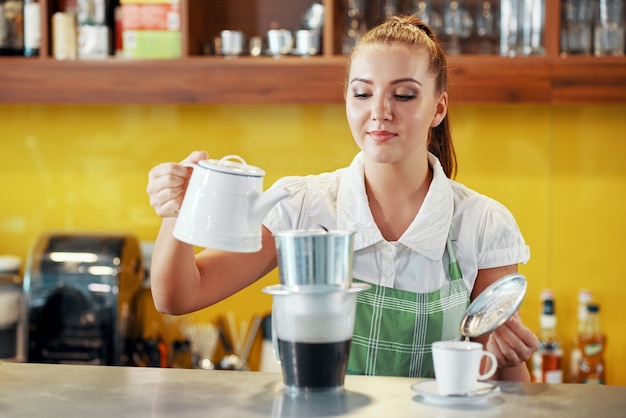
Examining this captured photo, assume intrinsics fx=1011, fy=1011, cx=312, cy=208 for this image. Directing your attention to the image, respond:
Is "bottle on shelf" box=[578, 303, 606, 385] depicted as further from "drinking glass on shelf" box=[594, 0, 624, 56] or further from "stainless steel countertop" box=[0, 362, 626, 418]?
"stainless steel countertop" box=[0, 362, 626, 418]

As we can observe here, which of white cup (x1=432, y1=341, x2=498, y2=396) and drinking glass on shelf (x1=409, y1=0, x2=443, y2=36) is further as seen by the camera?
drinking glass on shelf (x1=409, y1=0, x2=443, y2=36)

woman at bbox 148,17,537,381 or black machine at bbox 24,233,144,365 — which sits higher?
woman at bbox 148,17,537,381

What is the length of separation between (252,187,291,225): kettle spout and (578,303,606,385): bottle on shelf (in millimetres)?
1741

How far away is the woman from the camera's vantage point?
1.66m

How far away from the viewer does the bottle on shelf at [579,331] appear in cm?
279

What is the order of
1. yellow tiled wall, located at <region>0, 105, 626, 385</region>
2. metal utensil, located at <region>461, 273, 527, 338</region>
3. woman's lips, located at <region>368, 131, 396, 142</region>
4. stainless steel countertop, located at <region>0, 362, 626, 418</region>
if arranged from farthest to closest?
yellow tiled wall, located at <region>0, 105, 626, 385</region> → woman's lips, located at <region>368, 131, 396, 142</region> → metal utensil, located at <region>461, 273, 527, 338</region> → stainless steel countertop, located at <region>0, 362, 626, 418</region>

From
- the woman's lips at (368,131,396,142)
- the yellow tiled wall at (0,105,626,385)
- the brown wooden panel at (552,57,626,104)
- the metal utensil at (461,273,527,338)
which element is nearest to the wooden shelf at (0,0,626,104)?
the brown wooden panel at (552,57,626,104)

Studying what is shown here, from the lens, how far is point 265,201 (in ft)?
4.17

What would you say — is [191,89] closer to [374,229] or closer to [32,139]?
[32,139]

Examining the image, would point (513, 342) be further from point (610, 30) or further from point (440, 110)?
point (610, 30)

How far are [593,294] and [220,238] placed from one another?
6.21ft

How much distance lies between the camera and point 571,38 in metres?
Result: 2.66

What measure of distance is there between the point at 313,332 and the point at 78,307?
1499 mm

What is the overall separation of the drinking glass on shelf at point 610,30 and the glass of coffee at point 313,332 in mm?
1644
